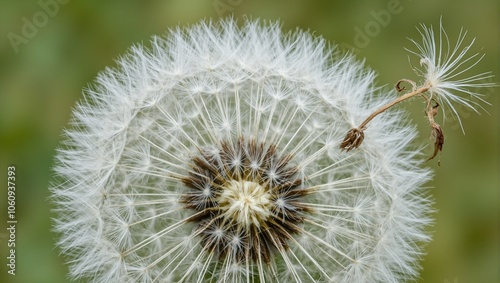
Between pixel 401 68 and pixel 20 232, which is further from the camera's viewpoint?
pixel 401 68

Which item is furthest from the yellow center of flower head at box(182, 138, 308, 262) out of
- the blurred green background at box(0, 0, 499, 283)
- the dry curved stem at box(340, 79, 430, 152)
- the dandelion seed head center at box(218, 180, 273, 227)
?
the blurred green background at box(0, 0, 499, 283)

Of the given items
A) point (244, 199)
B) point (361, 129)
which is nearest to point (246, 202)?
point (244, 199)

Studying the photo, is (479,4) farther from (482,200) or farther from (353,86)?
(353,86)

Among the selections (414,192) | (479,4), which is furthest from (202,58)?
(479,4)

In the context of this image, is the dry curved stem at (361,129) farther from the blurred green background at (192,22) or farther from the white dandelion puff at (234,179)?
the blurred green background at (192,22)

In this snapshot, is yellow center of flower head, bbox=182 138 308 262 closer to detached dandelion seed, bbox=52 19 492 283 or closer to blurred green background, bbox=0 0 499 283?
detached dandelion seed, bbox=52 19 492 283

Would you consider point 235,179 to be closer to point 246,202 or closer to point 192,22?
point 246,202

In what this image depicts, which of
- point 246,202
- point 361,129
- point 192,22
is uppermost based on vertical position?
point 192,22
